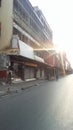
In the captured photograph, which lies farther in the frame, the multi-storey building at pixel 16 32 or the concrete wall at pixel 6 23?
the concrete wall at pixel 6 23

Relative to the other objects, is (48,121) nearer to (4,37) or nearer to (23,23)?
(4,37)

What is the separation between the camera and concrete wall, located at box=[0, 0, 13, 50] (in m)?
41.9

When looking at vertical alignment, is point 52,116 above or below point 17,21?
below

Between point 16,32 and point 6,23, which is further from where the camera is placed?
point 16,32

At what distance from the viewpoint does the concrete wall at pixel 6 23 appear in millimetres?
41875

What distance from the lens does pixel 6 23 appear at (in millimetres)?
42188

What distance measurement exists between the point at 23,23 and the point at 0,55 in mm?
12363

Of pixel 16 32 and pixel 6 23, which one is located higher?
pixel 6 23

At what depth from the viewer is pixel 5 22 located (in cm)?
4212

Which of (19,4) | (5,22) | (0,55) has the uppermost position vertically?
(19,4)

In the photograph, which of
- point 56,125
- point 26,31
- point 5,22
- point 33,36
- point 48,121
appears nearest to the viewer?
point 56,125

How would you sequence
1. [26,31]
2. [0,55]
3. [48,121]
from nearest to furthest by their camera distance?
[48,121]
[0,55]
[26,31]

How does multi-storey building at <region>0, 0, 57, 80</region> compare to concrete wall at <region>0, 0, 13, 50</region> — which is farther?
concrete wall at <region>0, 0, 13, 50</region>

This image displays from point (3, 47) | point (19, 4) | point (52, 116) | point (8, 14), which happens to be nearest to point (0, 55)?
point (3, 47)
